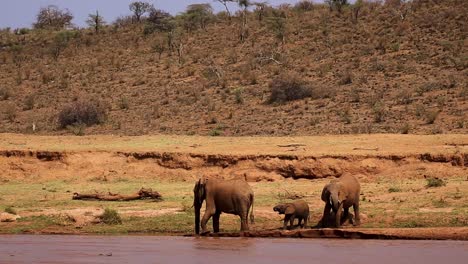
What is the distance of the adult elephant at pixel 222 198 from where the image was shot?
16.5 metres

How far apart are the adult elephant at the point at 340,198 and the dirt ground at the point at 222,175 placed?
48 cm

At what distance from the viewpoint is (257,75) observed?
43.8 meters

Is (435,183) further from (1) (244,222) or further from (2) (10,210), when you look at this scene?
(2) (10,210)

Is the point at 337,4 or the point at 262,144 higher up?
the point at 337,4

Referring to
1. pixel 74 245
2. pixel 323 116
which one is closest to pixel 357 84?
pixel 323 116

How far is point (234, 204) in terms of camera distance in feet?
54.5

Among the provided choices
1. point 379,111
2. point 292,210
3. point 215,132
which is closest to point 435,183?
point 292,210

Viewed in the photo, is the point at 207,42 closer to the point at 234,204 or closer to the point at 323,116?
the point at 323,116

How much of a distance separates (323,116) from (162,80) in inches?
510

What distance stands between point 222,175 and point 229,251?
1112 centimetres

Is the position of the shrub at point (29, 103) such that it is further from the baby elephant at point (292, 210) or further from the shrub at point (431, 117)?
the baby elephant at point (292, 210)

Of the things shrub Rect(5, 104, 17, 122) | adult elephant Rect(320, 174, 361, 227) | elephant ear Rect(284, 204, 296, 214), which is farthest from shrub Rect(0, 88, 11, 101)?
elephant ear Rect(284, 204, 296, 214)

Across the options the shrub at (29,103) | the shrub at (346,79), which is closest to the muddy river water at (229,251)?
the shrub at (346,79)

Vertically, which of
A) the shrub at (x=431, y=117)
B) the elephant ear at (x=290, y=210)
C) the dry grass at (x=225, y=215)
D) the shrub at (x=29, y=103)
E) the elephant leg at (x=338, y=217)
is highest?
the shrub at (x=29, y=103)
